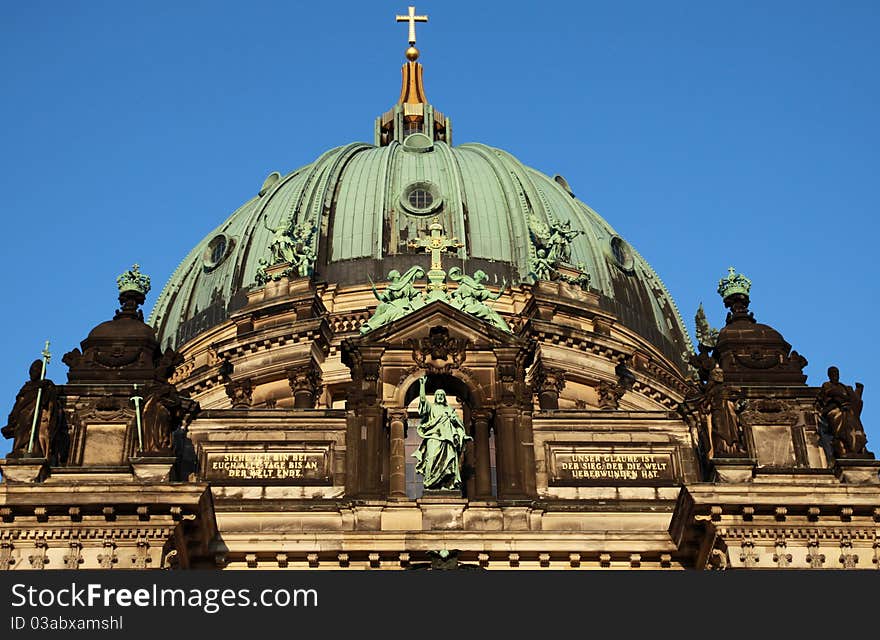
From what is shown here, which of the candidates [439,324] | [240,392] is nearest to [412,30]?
[240,392]

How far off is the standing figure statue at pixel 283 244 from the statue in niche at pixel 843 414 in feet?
68.4

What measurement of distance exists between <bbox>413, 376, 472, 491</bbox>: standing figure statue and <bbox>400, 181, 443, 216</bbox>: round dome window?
61.5ft

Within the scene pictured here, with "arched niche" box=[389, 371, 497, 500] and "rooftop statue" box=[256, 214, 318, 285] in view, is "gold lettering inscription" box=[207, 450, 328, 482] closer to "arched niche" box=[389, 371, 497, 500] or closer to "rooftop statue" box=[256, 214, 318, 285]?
"arched niche" box=[389, 371, 497, 500]

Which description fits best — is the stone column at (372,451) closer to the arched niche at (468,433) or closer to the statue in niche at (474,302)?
the arched niche at (468,433)

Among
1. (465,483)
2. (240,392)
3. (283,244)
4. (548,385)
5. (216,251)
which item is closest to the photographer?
(465,483)

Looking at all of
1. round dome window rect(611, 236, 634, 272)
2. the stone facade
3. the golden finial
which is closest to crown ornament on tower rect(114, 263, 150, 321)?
the stone facade

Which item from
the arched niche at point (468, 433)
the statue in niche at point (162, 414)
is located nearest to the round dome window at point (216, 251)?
the statue in niche at point (162, 414)

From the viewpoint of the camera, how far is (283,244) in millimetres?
52219

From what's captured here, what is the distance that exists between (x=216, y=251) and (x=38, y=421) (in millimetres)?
22590

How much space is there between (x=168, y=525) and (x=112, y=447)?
143 inches

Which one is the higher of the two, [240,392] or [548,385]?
[240,392]

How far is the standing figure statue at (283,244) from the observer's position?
5181cm

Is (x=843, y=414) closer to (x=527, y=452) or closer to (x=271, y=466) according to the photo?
(x=527, y=452)

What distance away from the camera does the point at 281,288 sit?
2002 inches
